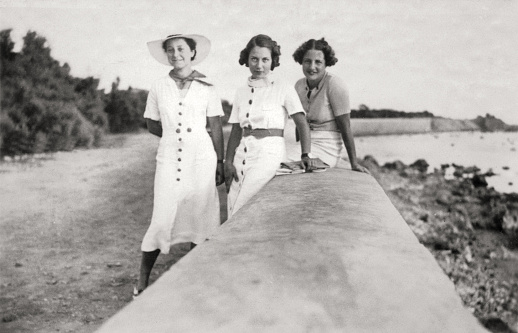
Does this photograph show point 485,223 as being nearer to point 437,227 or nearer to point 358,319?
point 437,227

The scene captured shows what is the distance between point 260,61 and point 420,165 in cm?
753

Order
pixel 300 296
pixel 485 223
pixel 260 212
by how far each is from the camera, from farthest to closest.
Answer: pixel 485 223, pixel 260 212, pixel 300 296

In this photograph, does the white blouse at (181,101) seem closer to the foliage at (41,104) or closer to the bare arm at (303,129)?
the bare arm at (303,129)

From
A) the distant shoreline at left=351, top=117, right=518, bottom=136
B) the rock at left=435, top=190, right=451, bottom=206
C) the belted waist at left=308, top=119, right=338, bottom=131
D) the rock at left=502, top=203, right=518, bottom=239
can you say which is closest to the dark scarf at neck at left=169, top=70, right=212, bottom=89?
the belted waist at left=308, top=119, right=338, bottom=131

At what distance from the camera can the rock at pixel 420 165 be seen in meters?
9.76

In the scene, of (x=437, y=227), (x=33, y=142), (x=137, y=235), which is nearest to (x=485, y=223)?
(x=437, y=227)

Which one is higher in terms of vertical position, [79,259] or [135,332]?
[135,332]

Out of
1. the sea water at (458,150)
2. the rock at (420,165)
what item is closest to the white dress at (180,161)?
the sea water at (458,150)

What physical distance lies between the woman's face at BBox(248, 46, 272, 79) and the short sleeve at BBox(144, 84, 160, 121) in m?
0.66

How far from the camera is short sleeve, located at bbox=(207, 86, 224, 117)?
332 cm

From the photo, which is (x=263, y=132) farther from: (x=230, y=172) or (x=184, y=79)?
(x=184, y=79)

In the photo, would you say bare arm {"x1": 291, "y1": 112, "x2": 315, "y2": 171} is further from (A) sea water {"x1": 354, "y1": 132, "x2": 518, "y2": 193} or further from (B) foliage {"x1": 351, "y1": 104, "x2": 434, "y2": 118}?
(A) sea water {"x1": 354, "y1": 132, "x2": 518, "y2": 193}

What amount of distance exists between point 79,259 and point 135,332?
12.6 ft

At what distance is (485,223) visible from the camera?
24.8 feet
